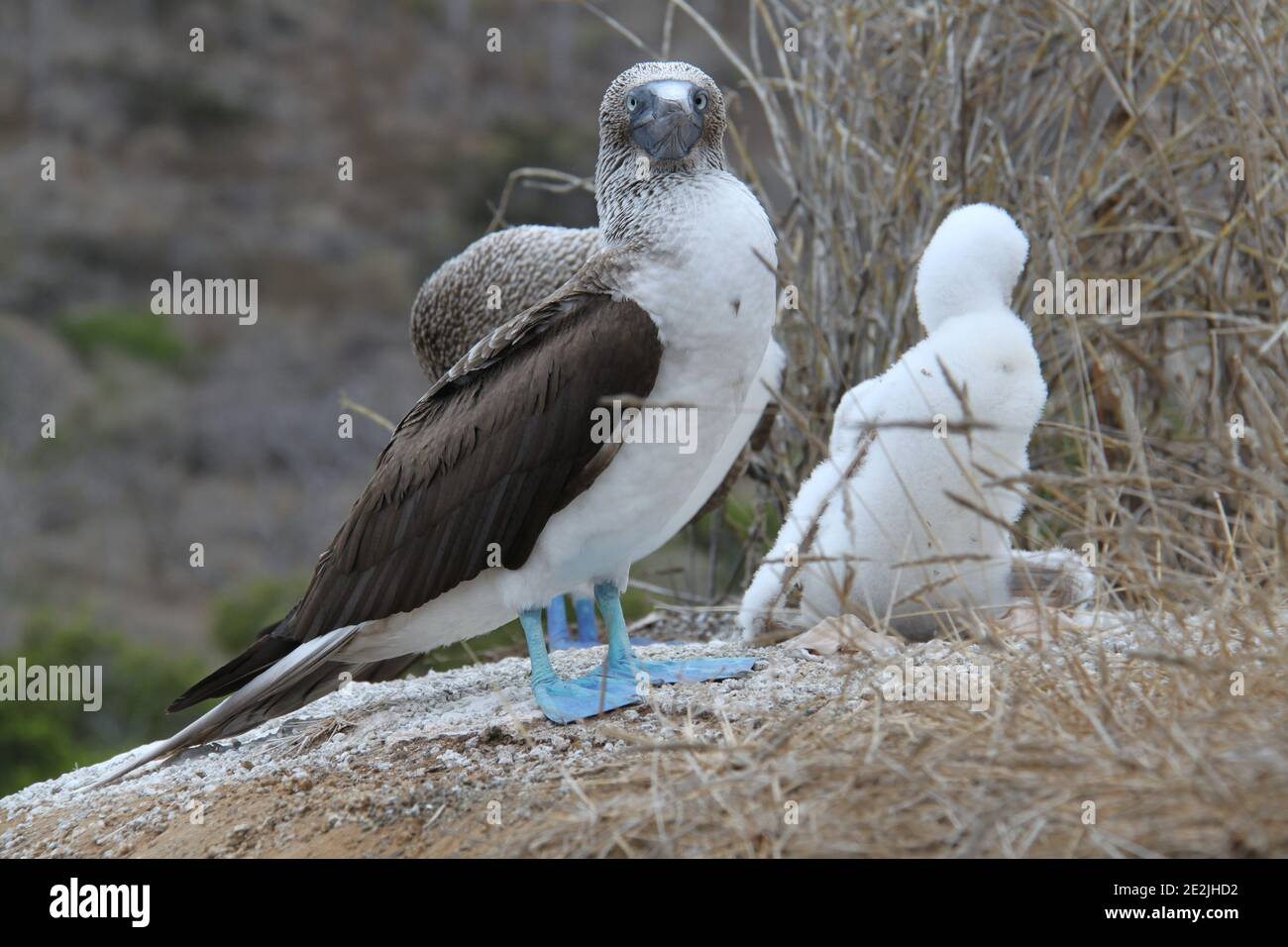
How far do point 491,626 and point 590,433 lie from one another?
28.8 inches

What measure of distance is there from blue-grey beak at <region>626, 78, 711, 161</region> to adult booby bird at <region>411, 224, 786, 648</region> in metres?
1.57

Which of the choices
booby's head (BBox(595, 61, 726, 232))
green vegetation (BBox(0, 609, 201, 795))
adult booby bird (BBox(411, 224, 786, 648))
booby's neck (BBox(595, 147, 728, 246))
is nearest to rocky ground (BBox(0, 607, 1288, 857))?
booby's neck (BBox(595, 147, 728, 246))

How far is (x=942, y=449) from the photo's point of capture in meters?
3.79

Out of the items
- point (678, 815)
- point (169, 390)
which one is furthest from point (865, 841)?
point (169, 390)

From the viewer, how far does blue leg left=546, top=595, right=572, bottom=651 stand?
5621mm

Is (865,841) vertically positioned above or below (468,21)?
below

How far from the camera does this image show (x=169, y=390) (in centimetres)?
1855

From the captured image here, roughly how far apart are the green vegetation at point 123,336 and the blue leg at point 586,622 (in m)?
14.5

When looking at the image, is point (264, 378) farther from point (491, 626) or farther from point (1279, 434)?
point (1279, 434)

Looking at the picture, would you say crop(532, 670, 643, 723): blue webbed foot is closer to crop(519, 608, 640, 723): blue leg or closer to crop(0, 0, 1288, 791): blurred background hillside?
crop(519, 608, 640, 723): blue leg

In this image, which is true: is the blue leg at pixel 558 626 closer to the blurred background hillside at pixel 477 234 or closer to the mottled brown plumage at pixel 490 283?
the blurred background hillside at pixel 477 234

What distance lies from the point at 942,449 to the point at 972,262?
50 cm

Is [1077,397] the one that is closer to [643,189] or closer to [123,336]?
[643,189]

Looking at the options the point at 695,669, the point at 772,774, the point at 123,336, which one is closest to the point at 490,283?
the point at 695,669
